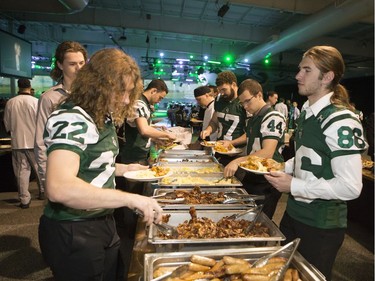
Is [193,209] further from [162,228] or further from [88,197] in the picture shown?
[88,197]

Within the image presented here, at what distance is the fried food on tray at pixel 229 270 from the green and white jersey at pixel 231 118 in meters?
2.39

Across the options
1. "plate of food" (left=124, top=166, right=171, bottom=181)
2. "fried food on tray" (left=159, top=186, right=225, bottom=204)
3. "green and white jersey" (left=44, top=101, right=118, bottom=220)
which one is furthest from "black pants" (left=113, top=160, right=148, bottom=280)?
"green and white jersey" (left=44, top=101, right=118, bottom=220)

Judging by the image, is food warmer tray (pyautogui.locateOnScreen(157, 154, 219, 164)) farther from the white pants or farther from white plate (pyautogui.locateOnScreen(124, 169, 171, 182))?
the white pants

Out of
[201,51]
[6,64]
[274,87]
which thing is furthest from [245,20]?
[274,87]

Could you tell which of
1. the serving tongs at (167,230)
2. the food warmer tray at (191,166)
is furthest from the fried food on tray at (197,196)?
Answer: the food warmer tray at (191,166)

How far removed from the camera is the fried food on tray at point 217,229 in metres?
1.41

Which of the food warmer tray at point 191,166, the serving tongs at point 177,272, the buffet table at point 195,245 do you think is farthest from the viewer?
the food warmer tray at point 191,166

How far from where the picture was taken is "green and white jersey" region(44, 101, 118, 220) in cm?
102

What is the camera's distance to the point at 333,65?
1.44 m

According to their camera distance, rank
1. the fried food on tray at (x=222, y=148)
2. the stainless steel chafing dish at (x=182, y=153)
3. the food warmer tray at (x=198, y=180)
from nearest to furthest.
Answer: the food warmer tray at (x=198, y=180)
the fried food on tray at (x=222, y=148)
the stainless steel chafing dish at (x=182, y=153)

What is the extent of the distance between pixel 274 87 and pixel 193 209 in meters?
22.1

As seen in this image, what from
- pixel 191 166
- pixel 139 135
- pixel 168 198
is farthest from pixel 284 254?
pixel 139 135

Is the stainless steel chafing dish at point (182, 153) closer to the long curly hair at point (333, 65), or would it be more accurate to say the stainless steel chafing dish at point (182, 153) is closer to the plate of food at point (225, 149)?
the plate of food at point (225, 149)

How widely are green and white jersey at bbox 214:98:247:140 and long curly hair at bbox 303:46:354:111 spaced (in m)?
1.88
